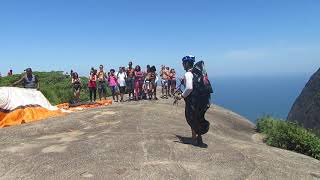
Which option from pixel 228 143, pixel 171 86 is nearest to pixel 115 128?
pixel 228 143

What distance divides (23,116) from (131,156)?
33.2ft

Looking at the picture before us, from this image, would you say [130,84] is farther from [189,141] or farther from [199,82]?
[199,82]

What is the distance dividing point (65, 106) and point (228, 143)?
13555 mm

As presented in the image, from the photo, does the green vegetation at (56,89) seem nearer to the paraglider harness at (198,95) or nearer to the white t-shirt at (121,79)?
the white t-shirt at (121,79)

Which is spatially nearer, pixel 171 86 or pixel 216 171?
pixel 216 171

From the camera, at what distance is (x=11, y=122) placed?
2081cm

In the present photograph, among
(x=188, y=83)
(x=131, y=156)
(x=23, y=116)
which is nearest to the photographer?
(x=131, y=156)

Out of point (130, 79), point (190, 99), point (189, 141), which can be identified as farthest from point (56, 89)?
point (190, 99)

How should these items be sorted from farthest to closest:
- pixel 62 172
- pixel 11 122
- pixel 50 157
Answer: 1. pixel 11 122
2. pixel 50 157
3. pixel 62 172

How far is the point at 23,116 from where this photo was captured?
840 inches

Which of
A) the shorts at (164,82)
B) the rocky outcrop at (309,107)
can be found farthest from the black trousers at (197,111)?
the rocky outcrop at (309,107)

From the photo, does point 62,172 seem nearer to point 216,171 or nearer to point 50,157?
point 50,157

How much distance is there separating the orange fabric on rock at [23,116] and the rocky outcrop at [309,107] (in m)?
15.7

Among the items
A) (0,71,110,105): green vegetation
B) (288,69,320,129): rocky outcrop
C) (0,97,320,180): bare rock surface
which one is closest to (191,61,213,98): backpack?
(0,97,320,180): bare rock surface
